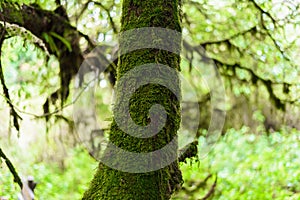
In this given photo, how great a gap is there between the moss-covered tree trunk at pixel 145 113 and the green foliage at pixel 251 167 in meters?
3.02

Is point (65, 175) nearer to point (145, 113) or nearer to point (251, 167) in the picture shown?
point (251, 167)

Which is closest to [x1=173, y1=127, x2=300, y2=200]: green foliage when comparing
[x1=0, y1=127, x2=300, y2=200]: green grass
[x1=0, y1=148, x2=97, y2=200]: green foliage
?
[x1=0, y1=127, x2=300, y2=200]: green grass

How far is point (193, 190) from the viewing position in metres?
5.70

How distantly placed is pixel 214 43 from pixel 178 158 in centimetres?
400

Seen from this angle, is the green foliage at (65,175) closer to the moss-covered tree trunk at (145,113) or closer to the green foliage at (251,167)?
the green foliage at (251,167)

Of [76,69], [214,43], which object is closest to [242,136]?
[214,43]

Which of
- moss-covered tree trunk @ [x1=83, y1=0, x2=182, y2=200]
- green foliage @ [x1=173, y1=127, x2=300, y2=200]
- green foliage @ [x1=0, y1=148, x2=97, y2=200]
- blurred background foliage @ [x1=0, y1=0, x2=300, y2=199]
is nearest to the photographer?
moss-covered tree trunk @ [x1=83, y1=0, x2=182, y2=200]

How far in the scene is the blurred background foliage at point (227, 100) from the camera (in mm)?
4949

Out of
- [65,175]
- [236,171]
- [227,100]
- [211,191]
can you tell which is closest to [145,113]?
[211,191]

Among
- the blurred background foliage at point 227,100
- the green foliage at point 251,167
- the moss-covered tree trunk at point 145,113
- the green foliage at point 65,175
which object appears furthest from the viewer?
the green foliage at point 65,175

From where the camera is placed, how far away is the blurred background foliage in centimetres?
495

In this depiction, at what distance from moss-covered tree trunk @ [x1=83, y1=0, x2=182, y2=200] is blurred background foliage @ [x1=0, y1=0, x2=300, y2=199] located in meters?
2.63

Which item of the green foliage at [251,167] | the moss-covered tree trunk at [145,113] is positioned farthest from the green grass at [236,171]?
the moss-covered tree trunk at [145,113]

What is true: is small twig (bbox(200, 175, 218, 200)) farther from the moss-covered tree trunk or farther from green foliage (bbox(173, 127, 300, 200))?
the moss-covered tree trunk
